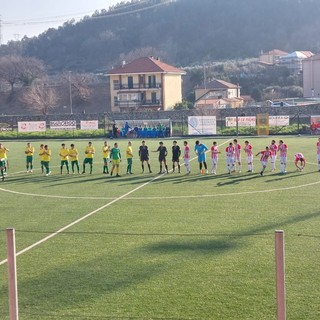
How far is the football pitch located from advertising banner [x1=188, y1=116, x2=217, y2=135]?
93.9 feet

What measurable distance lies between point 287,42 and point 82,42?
179ft

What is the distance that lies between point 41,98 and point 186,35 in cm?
7324

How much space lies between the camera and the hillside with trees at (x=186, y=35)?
151000 millimetres

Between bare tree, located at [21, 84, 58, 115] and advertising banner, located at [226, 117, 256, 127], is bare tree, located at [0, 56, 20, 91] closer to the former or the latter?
bare tree, located at [21, 84, 58, 115]

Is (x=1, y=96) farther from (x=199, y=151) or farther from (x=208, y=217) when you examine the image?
(x=208, y=217)

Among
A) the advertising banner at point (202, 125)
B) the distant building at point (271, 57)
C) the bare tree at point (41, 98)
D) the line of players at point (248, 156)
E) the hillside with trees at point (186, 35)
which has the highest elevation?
the hillside with trees at point (186, 35)

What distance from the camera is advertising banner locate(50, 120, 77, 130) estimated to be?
197ft

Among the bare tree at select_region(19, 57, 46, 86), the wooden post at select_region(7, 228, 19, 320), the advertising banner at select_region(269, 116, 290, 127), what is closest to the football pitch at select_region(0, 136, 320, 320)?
the wooden post at select_region(7, 228, 19, 320)

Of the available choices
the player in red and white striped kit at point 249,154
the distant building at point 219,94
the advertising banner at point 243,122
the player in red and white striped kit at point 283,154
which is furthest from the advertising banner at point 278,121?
the player in red and white striped kit at point 283,154

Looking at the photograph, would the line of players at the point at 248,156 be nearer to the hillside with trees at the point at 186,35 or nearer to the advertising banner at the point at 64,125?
the advertising banner at the point at 64,125

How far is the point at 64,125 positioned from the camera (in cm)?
6050

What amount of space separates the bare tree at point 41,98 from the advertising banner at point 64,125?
2799 centimetres

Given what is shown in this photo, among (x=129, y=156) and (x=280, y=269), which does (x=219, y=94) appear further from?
(x=280, y=269)

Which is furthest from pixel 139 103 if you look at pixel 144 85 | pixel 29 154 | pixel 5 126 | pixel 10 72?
pixel 29 154
